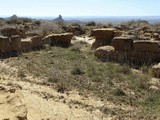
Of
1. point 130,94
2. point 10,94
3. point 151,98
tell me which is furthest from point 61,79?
point 10,94

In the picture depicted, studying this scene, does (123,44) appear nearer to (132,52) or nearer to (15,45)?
(132,52)

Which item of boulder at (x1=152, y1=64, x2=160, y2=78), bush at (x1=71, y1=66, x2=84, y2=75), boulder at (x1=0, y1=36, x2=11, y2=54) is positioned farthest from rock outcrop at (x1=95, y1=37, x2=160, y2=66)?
boulder at (x1=0, y1=36, x2=11, y2=54)

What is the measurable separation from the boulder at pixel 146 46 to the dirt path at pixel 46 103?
241 inches

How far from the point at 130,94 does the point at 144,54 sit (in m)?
5.28

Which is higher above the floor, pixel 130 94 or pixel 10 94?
pixel 10 94

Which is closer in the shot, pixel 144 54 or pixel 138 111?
pixel 138 111

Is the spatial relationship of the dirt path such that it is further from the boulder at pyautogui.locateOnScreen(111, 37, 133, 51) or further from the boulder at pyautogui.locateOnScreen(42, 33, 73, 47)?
the boulder at pyautogui.locateOnScreen(42, 33, 73, 47)

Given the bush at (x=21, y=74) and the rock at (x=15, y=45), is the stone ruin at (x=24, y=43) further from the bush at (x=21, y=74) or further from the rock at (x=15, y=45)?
the bush at (x=21, y=74)

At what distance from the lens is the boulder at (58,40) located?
20077mm

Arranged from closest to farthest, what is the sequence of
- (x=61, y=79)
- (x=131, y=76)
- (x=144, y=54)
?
(x=61, y=79) < (x=131, y=76) < (x=144, y=54)

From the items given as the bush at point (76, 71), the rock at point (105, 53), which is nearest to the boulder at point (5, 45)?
the rock at point (105, 53)

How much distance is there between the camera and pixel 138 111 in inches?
347

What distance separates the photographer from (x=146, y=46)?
49.6 ft

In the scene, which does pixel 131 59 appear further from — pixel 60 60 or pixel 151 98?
pixel 151 98
